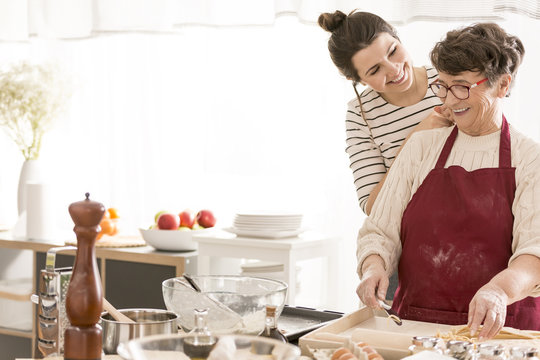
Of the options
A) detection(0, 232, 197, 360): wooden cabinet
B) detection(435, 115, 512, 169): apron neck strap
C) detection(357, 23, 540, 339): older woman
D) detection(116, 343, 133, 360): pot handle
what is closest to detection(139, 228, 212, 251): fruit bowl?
detection(0, 232, 197, 360): wooden cabinet

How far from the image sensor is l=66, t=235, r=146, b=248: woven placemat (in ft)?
11.3

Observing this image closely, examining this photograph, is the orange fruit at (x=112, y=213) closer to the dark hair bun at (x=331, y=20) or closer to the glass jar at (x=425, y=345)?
the dark hair bun at (x=331, y=20)

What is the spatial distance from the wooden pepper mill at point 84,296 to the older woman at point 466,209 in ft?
2.45

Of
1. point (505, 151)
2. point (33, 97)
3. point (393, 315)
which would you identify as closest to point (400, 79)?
point (505, 151)

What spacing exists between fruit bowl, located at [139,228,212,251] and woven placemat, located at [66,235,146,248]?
5.9 inches

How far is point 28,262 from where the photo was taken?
3.96 metres

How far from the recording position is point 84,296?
124cm

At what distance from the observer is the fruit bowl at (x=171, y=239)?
10.8ft

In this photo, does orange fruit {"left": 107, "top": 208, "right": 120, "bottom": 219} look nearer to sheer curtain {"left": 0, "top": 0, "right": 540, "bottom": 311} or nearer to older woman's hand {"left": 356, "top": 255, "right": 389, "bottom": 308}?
sheer curtain {"left": 0, "top": 0, "right": 540, "bottom": 311}

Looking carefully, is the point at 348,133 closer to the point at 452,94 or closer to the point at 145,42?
the point at 452,94

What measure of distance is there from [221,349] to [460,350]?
42cm

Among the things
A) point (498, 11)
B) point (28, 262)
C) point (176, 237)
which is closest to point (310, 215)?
point (176, 237)

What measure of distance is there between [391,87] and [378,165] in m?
0.27

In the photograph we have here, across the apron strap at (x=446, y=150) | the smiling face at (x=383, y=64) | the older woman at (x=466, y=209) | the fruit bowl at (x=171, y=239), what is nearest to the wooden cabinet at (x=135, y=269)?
the fruit bowl at (x=171, y=239)
